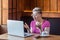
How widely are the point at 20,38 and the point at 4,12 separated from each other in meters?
2.03

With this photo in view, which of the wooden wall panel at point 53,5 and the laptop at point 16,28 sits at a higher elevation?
the wooden wall panel at point 53,5

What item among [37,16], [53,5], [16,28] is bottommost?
[16,28]

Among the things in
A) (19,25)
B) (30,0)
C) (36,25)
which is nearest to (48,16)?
(30,0)

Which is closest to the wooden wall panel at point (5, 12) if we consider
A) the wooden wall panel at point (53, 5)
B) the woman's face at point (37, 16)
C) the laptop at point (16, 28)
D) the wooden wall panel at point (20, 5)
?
the wooden wall panel at point (20, 5)

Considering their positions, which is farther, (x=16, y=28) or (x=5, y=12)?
(x=5, y=12)

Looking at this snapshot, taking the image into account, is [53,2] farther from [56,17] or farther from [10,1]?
[10,1]

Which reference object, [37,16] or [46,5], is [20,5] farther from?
[37,16]

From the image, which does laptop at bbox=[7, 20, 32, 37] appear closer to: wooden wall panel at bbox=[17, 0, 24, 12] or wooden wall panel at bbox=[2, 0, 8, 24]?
wooden wall panel at bbox=[2, 0, 8, 24]

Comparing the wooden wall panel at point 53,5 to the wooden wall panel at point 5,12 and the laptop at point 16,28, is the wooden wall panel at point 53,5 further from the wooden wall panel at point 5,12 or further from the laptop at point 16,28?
the laptop at point 16,28

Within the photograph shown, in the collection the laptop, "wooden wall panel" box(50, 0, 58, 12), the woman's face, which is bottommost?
the laptop

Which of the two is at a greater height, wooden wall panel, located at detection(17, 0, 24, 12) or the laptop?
wooden wall panel, located at detection(17, 0, 24, 12)

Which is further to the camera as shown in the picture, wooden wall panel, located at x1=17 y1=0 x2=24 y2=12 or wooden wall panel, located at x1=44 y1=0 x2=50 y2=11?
wooden wall panel, located at x1=44 y1=0 x2=50 y2=11

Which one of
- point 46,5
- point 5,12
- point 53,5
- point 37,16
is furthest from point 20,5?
point 37,16

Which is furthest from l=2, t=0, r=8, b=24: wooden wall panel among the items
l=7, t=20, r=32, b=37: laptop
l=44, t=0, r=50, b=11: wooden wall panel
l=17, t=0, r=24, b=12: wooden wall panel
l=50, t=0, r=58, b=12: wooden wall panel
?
l=7, t=20, r=32, b=37: laptop
